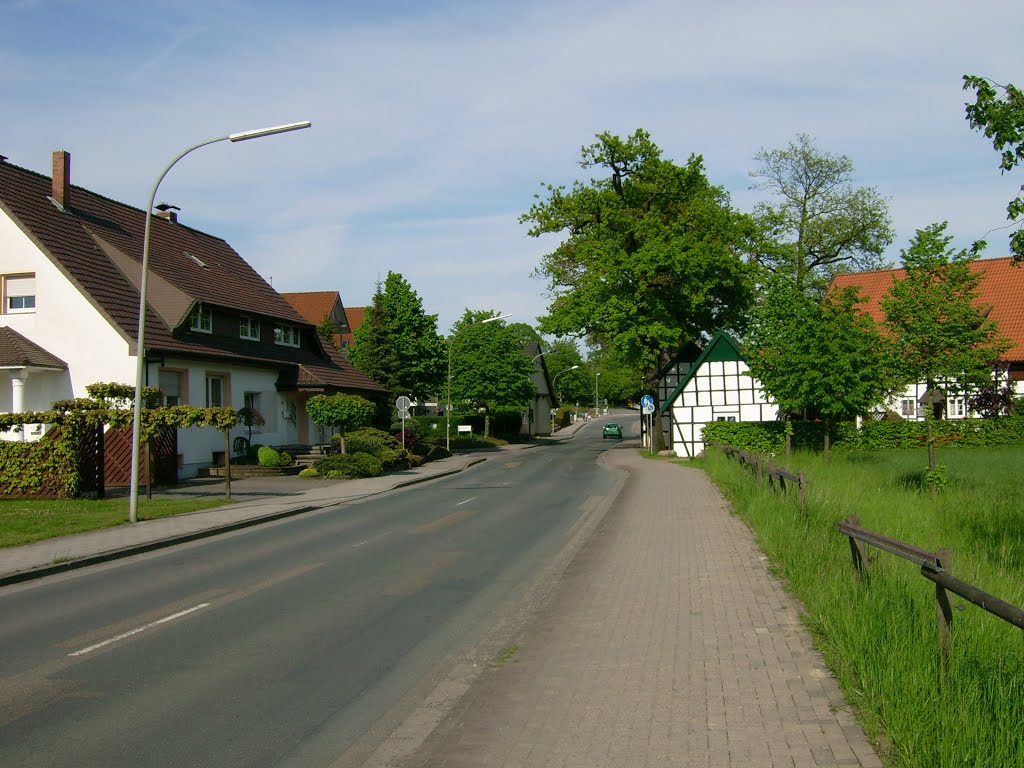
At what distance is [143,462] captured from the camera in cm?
2530

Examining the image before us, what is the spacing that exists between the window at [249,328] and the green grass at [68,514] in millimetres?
14362

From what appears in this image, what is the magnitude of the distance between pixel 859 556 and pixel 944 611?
2460 millimetres

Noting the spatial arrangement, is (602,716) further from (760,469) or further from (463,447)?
(463,447)

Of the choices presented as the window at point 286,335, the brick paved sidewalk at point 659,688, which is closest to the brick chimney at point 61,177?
the window at point 286,335

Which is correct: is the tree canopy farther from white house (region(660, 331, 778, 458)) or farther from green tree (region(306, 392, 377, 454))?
green tree (region(306, 392, 377, 454))

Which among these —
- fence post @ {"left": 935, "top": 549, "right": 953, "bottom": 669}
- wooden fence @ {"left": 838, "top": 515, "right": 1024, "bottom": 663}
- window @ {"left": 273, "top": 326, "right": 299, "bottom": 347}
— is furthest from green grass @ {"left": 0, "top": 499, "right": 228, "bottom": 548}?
window @ {"left": 273, "top": 326, "right": 299, "bottom": 347}

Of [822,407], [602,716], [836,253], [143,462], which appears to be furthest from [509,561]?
[836,253]

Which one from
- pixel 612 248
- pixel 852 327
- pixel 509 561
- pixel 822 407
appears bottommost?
pixel 509 561

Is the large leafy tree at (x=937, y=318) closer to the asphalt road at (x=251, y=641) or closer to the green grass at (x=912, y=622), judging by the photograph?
the green grass at (x=912, y=622)

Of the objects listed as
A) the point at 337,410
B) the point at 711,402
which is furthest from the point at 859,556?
the point at 711,402

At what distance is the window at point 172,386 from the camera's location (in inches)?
1116

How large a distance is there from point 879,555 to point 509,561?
5464 millimetres

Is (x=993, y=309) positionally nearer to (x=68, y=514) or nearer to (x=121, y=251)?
(x=121, y=251)

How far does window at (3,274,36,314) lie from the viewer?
90.4 ft
